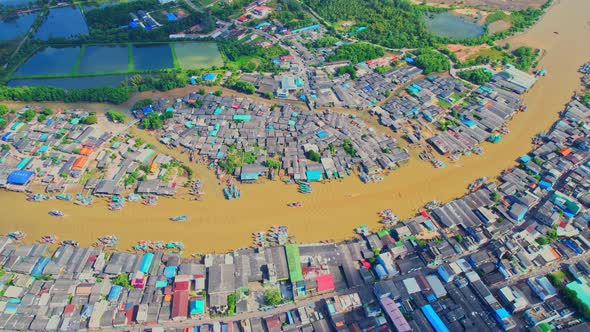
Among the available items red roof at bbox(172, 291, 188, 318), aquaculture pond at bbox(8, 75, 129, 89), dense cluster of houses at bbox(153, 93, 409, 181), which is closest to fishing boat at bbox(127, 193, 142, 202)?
dense cluster of houses at bbox(153, 93, 409, 181)

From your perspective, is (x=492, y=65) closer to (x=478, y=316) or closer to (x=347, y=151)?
(x=347, y=151)

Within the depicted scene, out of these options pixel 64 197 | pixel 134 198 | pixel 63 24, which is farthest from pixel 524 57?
pixel 63 24

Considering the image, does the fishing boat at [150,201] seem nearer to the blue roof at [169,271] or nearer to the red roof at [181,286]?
the blue roof at [169,271]

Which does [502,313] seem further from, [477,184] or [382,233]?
[477,184]

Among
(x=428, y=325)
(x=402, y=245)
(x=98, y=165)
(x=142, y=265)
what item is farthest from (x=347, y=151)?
(x=98, y=165)

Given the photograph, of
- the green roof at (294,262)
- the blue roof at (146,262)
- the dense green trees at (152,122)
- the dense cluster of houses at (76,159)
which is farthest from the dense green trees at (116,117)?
the green roof at (294,262)

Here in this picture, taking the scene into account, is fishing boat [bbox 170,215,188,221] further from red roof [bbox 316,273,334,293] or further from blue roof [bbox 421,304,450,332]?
blue roof [bbox 421,304,450,332]
